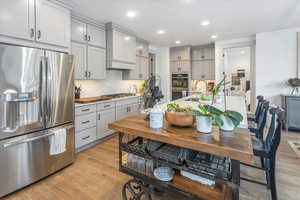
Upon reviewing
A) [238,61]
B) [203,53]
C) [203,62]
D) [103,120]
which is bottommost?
[103,120]

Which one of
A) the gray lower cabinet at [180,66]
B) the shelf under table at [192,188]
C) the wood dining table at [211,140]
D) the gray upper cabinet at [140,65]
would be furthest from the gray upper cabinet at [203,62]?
the shelf under table at [192,188]

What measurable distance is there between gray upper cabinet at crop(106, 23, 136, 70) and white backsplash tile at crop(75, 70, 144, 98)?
17.3 inches

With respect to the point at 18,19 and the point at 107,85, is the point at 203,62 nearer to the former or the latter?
the point at 107,85

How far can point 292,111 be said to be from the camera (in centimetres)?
392

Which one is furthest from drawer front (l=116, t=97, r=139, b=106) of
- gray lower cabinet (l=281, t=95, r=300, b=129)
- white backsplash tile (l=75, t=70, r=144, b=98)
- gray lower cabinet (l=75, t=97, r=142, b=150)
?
gray lower cabinet (l=281, t=95, r=300, b=129)

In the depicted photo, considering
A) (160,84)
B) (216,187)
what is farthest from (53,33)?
(160,84)

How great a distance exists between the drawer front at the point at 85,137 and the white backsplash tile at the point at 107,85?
2.97 feet

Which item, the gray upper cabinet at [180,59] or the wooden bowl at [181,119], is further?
the gray upper cabinet at [180,59]

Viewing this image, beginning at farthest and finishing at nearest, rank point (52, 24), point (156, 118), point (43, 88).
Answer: point (52, 24) → point (43, 88) → point (156, 118)

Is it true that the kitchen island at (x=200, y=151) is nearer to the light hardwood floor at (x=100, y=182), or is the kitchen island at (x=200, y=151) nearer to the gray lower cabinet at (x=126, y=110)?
the light hardwood floor at (x=100, y=182)

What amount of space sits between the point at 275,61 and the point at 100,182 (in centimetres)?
520

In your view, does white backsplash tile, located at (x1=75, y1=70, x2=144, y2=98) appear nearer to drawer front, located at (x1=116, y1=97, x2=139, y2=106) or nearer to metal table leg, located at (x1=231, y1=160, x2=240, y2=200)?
drawer front, located at (x1=116, y1=97, x2=139, y2=106)

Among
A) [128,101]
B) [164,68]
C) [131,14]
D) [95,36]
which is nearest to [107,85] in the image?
[128,101]

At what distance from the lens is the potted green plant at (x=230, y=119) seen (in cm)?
110
